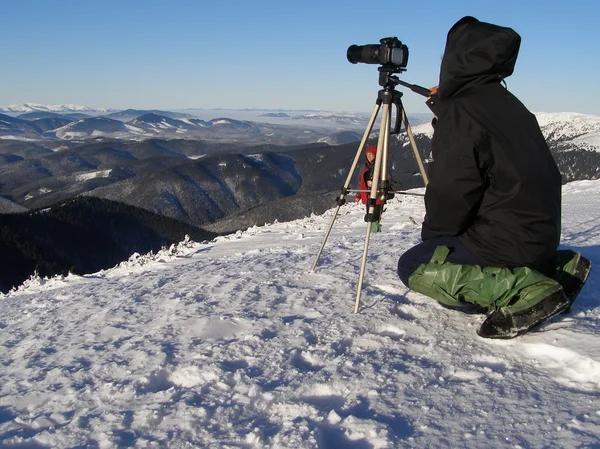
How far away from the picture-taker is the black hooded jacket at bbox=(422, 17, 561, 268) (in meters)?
3.56

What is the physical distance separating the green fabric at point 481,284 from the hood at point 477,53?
142 cm

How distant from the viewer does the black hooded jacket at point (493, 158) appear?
3.56 meters

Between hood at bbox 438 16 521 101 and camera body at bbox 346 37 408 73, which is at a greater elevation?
camera body at bbox 346 37 408 73

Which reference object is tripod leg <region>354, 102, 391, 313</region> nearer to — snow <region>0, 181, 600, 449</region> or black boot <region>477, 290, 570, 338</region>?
snow <region>0, 181, 600, 449</region>

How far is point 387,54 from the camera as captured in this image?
4.97 metres

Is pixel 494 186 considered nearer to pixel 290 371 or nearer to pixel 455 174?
pixel 455 174

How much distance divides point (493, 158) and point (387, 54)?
198cm

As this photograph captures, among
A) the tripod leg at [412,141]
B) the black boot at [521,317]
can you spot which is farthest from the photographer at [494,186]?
the tripod leg at [412,141]

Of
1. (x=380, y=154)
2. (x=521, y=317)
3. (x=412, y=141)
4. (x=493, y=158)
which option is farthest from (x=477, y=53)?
(x=521, y=317)

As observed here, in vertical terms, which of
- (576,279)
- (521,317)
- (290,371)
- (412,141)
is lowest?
(290,371)

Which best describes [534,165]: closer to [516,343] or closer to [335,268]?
[516,343]

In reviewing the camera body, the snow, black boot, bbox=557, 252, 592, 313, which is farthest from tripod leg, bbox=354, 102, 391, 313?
black boot, bbox=557, 252, 592, 313

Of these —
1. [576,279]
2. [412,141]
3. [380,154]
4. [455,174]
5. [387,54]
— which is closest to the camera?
[455,174]

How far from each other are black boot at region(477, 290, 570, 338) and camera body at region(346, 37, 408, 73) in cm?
279
